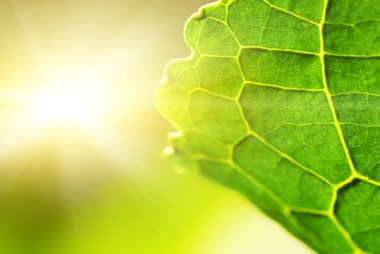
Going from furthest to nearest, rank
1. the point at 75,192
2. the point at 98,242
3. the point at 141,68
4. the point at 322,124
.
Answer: the point at 141,68 → the point at 75,192 → the point at 98,242 → the point at 322,124

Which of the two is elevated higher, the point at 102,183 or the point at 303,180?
the point at 102,183

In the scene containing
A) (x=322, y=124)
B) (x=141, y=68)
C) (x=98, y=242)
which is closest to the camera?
(x=322, y=124)

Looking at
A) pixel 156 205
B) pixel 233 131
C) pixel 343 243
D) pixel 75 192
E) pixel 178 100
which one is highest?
pixel 75 192

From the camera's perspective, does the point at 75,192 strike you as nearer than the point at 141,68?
Yes

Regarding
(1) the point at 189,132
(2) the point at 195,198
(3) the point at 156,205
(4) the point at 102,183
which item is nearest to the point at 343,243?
(1) the point at 189,132

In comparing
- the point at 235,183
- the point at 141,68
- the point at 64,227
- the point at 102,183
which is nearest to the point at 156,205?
the point at 102,183

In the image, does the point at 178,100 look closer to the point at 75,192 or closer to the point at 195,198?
the point at 195,198

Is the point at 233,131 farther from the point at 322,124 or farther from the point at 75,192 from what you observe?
the point at 75,192
